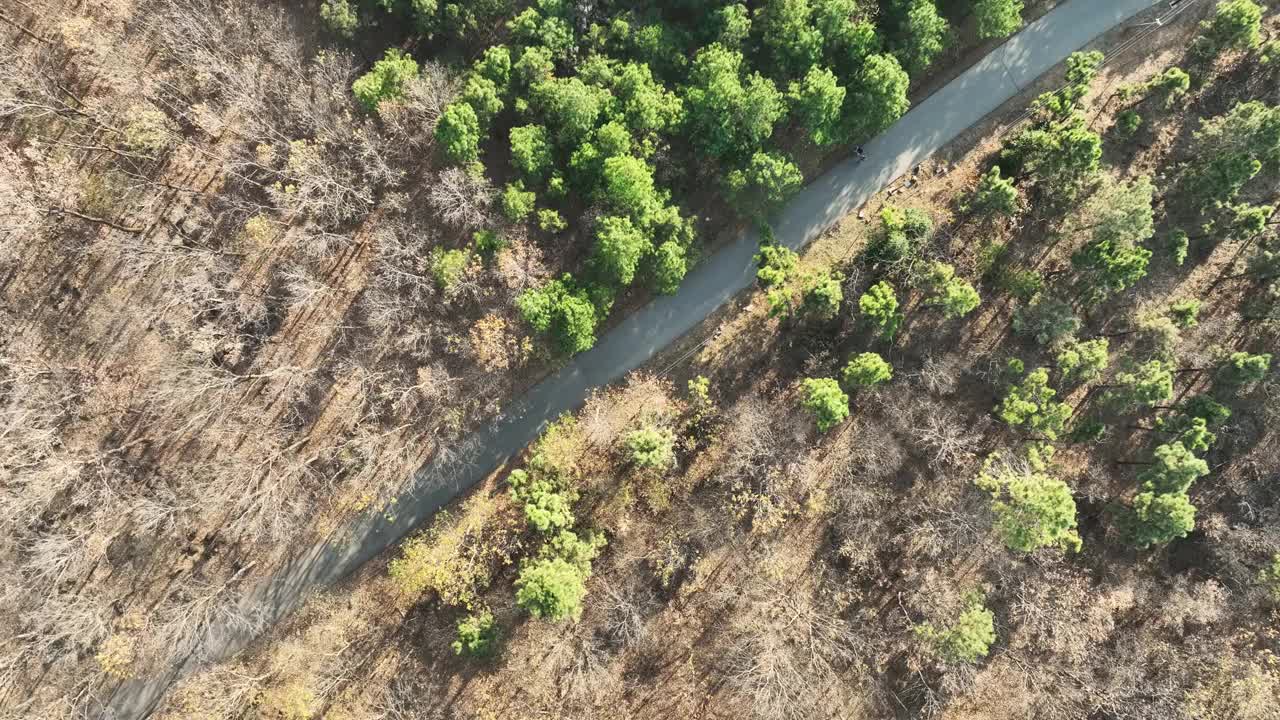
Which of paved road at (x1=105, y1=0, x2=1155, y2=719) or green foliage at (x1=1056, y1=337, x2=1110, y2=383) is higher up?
paved road at (x1=105, y1=0, x2=1155, y2=719)

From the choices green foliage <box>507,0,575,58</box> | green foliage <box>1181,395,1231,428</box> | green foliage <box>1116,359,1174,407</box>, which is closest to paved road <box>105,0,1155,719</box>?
green foliage <box>507,0,575,58</box>

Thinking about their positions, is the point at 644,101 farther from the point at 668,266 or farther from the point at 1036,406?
the point at 1036,406

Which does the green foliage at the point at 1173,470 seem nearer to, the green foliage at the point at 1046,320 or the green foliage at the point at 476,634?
the green foliage at the point at 1046,320

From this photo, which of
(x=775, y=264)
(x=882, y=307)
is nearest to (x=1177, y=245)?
(x=882, y=307)

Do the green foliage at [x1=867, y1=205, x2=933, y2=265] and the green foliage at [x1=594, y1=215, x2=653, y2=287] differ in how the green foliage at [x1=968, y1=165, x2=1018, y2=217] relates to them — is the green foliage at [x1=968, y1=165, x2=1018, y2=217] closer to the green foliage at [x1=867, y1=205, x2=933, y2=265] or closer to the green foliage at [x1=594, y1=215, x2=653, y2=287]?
the green foliage at [x1=867, y1=205, x2=933, y2=265]

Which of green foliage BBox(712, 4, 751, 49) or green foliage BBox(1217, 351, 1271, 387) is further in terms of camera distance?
green foliage BBox(1217, 351, 1271, 387)

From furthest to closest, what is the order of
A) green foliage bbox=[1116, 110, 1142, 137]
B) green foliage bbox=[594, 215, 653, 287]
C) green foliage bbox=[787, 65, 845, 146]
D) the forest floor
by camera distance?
the forest floor
green foliage bbox=[1116, 110, 1142, 137]
green foliage bbox=[787, 65, 845, 146]
green foliage bbox=[594, 215, 653, 287]
